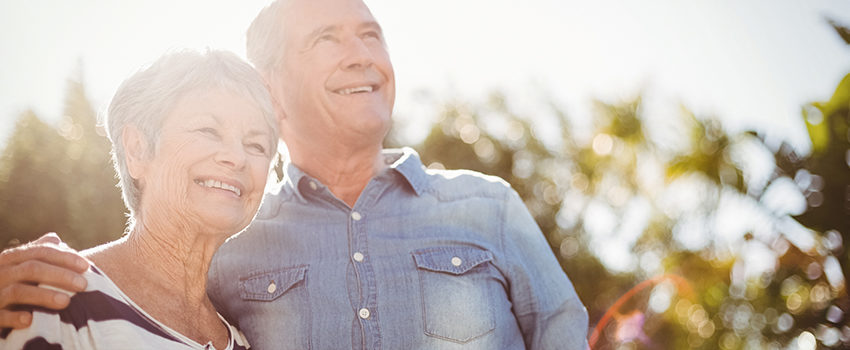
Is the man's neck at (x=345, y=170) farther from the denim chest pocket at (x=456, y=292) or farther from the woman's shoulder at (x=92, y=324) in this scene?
the woman's shoulder at (x=92, y=324)

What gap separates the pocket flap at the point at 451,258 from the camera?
256 cm

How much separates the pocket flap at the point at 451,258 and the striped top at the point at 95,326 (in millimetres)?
1060

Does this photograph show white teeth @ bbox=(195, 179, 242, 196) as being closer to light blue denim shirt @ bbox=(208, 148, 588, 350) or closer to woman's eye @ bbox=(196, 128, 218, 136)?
woman's eye @ bbox=(196, 128, 218, 136)

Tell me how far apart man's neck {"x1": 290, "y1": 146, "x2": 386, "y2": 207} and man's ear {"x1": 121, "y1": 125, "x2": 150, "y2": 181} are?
1.10 metres

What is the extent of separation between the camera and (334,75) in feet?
9.43

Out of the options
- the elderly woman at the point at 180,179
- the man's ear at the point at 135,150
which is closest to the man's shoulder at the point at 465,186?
the elderly woman at the point at 180,179

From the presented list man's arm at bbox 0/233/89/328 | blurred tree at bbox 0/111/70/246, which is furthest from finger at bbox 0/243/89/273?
blurred tree at bbox 0/111/70/246

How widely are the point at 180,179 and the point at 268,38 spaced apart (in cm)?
135

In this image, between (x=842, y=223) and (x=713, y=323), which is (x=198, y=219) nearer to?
(x=842, y=223)

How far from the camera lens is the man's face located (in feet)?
9.39

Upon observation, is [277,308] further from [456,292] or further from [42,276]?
[42,276]

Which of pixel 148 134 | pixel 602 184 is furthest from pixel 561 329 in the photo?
pixel 602 184

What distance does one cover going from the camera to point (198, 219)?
190 centimetres

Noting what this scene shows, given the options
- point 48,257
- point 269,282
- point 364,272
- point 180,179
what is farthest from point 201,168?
point 364,272
